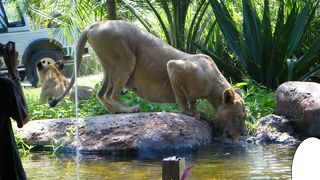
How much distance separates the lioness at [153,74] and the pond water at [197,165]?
0.67 meters

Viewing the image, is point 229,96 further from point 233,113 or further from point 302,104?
point 302,104

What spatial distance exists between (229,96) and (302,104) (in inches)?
44.8

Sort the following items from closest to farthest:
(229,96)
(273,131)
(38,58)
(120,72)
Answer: (229,96) < (273,131) < (120,72) < (38,58)

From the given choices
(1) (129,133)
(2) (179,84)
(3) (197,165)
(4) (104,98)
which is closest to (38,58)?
(4) (104,98)

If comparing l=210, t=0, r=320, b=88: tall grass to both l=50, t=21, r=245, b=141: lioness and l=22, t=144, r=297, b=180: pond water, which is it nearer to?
l=50, t=21, r=245, b=141: lioness

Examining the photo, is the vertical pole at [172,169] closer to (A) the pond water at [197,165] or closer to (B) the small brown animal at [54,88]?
(A) the pond water at [197,165]

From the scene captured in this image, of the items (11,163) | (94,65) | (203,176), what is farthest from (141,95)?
(94,65)

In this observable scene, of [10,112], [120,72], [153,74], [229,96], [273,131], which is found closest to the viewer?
[10,112]

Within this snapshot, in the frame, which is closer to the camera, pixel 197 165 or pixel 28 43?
pixel 197 165

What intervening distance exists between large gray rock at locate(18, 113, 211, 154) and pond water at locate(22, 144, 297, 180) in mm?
186

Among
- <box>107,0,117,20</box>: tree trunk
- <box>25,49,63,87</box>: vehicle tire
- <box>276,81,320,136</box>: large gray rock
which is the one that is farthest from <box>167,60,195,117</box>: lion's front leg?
<box>25,49,63,87</box>: vehicle tire

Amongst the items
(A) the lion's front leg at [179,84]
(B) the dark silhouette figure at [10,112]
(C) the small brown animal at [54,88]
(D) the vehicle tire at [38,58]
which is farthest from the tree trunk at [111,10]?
(B) the dark silhouette figure at [10,112]

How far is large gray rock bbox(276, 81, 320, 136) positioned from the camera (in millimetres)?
9680

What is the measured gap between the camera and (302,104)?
387 inches
